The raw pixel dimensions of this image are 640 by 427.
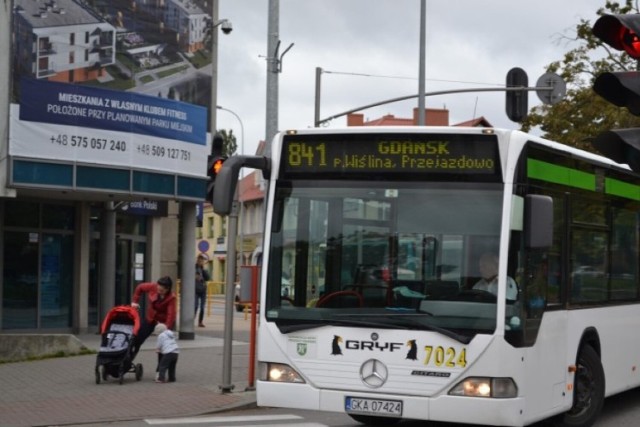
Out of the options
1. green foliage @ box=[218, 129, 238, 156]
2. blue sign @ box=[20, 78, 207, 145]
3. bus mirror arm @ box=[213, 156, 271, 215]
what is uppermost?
green foliage @ box=[218, 129, 238, 156]

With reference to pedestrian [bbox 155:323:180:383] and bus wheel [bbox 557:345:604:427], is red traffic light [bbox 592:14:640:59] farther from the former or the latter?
pedestrian [bbox 155:323:180:383]

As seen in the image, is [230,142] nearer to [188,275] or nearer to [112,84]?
[188,275]

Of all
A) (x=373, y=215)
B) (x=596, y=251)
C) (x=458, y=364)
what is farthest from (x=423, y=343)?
(x=596, y=251)

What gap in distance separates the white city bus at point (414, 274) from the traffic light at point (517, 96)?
13.9 m

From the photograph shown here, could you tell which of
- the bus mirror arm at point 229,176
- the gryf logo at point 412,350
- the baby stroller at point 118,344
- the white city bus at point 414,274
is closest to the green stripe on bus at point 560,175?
the white city bus at point 414,274

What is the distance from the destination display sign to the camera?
32.1ft

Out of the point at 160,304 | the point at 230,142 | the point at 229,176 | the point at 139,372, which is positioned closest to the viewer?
the point at 229,176

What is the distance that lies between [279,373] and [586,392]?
10.9 ft

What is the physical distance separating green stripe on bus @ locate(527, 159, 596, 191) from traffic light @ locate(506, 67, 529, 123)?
42.8 feet

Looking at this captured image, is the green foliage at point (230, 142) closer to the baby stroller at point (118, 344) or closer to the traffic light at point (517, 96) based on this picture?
the traffic light at point (517, 96)

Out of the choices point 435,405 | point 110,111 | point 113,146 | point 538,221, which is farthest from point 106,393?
point 110,111

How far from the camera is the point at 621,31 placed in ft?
24.1

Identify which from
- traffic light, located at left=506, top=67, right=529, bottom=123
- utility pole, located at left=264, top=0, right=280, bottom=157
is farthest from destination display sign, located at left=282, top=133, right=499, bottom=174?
traffic light, located at left=506, top=67, right=529, bottom=123

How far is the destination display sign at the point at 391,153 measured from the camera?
32.1ft
